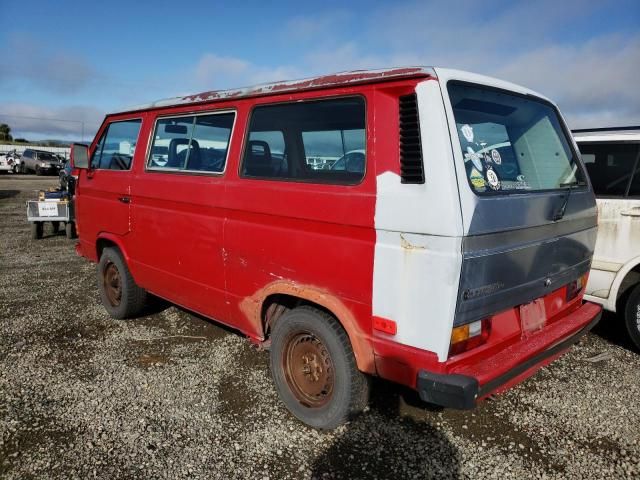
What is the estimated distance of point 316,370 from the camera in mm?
Result: 3023

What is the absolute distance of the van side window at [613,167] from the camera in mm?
4344

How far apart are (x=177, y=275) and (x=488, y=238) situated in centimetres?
253

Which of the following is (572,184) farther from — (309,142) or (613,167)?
(309,142)

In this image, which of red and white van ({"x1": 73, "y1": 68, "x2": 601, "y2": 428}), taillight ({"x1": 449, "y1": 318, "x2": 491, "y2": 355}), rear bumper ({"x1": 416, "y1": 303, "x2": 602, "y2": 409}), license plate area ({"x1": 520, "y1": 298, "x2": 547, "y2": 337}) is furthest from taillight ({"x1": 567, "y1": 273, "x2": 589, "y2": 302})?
taillight ({"x1": 449, "y1": 318, "x2": 491, "y2": 355})

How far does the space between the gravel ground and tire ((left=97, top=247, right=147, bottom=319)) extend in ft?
1.16

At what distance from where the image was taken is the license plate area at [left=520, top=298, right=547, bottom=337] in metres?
2.80

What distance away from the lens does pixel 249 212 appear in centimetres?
312

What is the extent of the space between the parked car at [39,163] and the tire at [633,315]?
3120 cm

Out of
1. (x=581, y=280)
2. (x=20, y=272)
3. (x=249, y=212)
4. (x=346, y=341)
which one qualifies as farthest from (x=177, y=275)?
(x=20, y=272)

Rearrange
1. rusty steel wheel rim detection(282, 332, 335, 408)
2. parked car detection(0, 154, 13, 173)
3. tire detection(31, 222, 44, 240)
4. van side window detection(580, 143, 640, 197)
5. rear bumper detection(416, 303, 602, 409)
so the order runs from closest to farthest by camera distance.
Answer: rear bumper detection(416, 303, 602, 409)
rusty steel wheel rim detection(282, 332, 335, 408)
van side window detection(580, 143, 640, 197)
tire detection(31, 222, 44, 240)
parked car detection(0, 154, 13, 173)

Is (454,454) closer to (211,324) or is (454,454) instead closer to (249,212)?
(249,212)

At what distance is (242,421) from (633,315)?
3.51 meters

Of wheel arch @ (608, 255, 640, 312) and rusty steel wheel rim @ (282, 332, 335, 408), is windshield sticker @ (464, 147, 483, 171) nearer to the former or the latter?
rusty steel wheel rim @ (282, 332, 335, 408)

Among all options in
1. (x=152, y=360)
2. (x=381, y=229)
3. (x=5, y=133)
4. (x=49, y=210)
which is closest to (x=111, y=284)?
(x=152, y=360)
